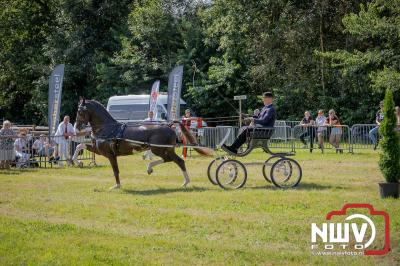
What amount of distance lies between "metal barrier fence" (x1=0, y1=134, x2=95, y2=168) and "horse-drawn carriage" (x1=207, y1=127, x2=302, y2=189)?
918 centimetres

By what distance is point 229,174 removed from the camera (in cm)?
1488

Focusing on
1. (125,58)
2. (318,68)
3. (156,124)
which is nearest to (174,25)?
(125,58)

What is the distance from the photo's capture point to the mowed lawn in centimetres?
850

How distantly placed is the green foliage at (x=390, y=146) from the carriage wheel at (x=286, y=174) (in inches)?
Answer: 94.7

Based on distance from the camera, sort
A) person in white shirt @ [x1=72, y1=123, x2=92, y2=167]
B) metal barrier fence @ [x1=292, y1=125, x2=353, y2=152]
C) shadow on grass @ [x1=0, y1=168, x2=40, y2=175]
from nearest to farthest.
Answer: shadow on grass @ [x1=0, y1=168, x2=40, y2=175], person in white shirt @ [x1=72, y1=123, x2=92, y2=167], metal barrier fence @ [x1=292, y1=125, x2=353, y2=152]

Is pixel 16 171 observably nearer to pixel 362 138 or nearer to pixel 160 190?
pixel 160 190

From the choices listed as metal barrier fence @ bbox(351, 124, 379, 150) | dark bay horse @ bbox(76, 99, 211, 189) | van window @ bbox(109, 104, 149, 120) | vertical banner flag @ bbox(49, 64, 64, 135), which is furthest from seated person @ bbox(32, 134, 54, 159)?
metal barrier fence @ bbox(351, 124, 379, 150)

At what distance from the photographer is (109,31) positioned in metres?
47.8

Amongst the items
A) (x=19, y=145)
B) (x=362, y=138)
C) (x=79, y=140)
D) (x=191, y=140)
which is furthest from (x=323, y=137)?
(x=19, y=145)

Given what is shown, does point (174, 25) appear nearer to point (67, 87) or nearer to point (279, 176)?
point (67, 87)

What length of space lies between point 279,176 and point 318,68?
77.0 feet

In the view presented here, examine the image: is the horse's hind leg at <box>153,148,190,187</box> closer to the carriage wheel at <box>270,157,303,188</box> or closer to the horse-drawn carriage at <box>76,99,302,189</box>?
the horse-drawn carriage at <box>76,99,302,189</box>

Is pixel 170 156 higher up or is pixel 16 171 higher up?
pixel 170 156

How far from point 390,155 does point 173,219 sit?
460 cm
